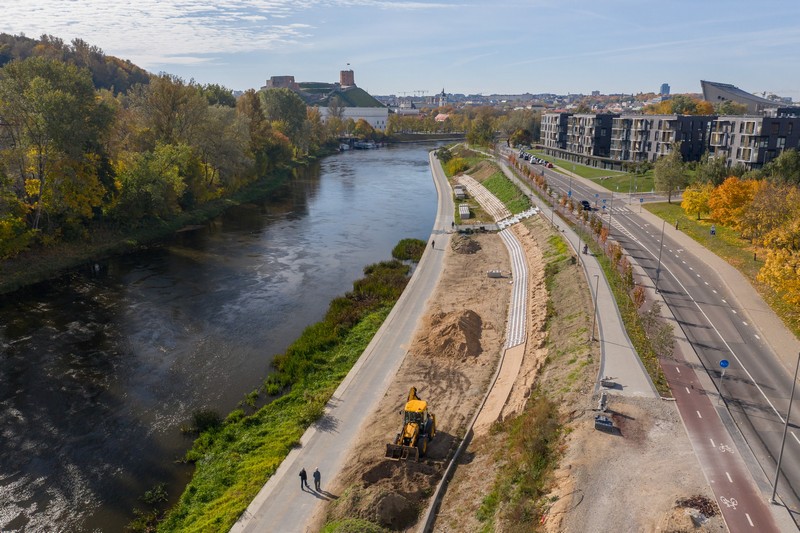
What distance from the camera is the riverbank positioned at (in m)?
46.0

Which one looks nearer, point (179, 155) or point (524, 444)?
point (524, 444)

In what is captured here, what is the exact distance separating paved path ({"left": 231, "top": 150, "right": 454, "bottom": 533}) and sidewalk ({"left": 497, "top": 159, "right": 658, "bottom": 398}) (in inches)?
453

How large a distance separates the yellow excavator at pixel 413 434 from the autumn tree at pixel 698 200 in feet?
156

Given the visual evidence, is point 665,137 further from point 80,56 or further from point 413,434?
point 80,56

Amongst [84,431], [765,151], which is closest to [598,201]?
[765,151]

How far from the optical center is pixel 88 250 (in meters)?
53.8

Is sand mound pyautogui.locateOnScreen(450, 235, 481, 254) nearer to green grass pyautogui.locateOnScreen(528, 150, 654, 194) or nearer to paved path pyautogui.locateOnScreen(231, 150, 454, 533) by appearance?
paved path pyautogui.locateOnScreen(231, 150, 454, 533)

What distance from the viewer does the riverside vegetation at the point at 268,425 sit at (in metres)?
21.3

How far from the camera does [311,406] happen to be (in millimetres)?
27203

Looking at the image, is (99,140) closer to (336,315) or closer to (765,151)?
(336,315)

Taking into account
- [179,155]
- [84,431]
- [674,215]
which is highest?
[179,155]

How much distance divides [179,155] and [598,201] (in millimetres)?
53525

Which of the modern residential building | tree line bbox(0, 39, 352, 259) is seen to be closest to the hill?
tree line bbox(0, 39, 352, 259)

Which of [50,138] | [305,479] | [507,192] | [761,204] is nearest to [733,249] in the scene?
[761,204]
